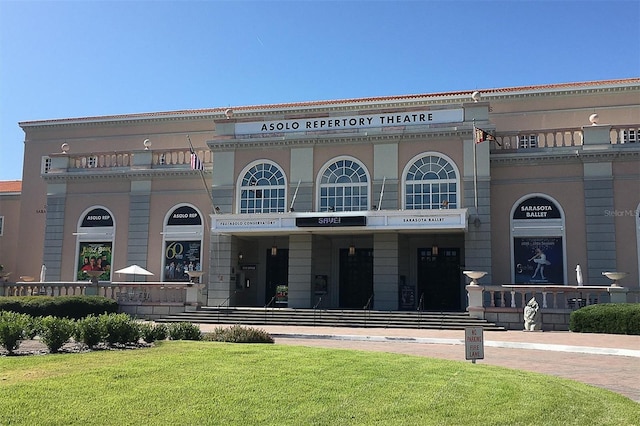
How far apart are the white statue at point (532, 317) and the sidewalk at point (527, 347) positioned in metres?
0.70

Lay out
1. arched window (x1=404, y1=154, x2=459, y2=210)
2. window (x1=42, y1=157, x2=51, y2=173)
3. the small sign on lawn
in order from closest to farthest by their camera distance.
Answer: the small sign on lawn < arched window (x1=404, y1=154, x2=459, y2=210) < window (x1=42, y1=157, x2=51, y2=173)

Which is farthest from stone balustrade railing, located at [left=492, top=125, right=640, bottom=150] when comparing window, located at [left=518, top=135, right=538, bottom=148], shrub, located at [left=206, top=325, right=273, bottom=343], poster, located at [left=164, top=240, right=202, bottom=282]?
shrub, located at [left=206, top=325, right=273, bottom=343]

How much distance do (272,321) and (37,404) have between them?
17475 millimetres

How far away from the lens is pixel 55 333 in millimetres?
12102

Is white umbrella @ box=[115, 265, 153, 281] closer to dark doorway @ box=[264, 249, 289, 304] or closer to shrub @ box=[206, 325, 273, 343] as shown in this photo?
dark doorway @ box=[264, 249, 289, 304]

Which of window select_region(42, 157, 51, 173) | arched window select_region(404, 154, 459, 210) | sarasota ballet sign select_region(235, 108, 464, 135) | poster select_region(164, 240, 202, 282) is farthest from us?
window select_region(42, 157, 51, 173)

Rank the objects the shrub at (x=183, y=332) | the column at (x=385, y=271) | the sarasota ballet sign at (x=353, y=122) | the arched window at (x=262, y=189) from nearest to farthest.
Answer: the shrub at (x=183, y=332)
the column at (x=385, y=271)
the sarasota ballet sign at (x=353, y=122)
the arched window at (x=262, y=189)

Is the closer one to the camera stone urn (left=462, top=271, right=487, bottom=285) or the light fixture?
stone urn (left=462, top=271, right=487, bottom=285)

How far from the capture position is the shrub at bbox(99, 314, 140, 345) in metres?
12.8

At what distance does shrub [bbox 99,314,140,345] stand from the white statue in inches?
580

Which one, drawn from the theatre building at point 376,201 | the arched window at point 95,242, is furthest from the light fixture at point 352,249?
the arched window at point 95,242

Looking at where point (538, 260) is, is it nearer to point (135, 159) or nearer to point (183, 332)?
point (183, 332)

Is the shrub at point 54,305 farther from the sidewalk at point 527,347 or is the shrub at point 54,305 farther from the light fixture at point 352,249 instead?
the light fixture at point 352,249

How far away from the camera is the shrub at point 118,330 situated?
1281cm
